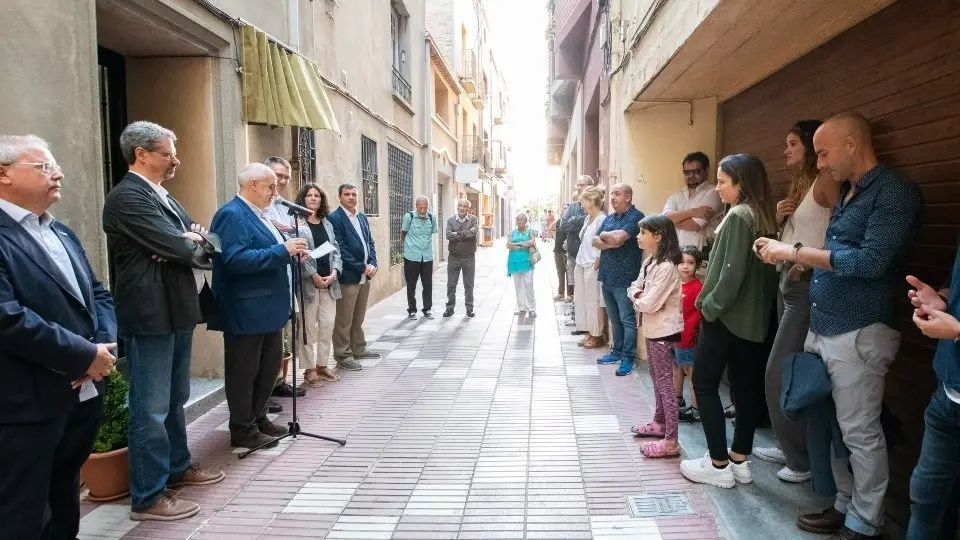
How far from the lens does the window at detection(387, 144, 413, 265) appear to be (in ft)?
42.6

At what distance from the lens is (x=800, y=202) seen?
3.66 m

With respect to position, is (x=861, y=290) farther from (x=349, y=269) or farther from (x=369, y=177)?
(x=369, y=177)

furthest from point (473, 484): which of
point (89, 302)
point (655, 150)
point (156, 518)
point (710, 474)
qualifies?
point (655, 150)

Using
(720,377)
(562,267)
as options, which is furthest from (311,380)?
(562,267)

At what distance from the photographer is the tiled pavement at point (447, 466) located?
3.35 m

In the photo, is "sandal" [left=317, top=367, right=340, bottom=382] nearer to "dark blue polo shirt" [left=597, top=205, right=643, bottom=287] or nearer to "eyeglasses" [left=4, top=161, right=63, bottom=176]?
"dark blue polo shirt" [left=597, top=205, right=643, bottom=287]

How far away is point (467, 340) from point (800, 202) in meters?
5.16

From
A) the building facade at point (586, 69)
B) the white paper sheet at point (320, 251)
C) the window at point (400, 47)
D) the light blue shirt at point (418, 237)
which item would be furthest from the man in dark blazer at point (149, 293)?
the window at point (400, 47)

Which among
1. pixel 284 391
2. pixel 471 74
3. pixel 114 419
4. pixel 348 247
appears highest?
pixel 471 74

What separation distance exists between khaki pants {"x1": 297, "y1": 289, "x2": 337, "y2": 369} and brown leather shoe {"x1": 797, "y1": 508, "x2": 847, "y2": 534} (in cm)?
422

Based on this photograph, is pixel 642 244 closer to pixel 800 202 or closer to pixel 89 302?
pixel 800 202

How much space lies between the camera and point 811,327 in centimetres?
321

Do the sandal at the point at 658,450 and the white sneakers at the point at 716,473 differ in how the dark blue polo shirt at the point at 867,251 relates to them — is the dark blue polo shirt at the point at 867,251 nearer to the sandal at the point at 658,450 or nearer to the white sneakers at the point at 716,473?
the white sneakers at the point at 716,473

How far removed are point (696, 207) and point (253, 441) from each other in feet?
13.0
